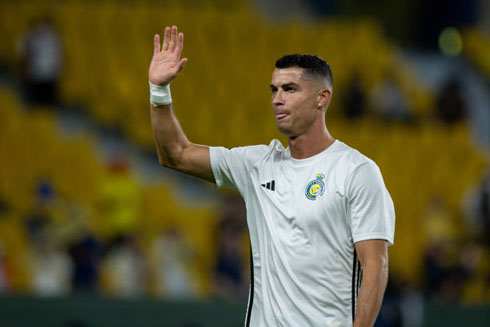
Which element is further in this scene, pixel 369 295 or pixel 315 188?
pixel 315 188

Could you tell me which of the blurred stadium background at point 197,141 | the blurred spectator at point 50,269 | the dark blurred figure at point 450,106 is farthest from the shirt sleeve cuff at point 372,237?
the dark blurred figure at point 450,106

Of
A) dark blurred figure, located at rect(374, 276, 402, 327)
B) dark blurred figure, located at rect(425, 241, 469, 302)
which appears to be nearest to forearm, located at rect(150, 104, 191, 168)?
dark blurred figure, located at rect(374, 276, 402, 327)

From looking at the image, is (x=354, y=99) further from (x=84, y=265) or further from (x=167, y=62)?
(x=167, y=62)

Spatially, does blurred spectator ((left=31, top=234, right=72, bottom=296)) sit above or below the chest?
below

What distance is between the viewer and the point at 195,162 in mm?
4781

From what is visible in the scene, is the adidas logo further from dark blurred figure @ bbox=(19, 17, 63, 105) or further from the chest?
dark blurred figure @ bbox=(19, 17, 63, 105)

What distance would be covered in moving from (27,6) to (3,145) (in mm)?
2786

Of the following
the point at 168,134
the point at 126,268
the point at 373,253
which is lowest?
the point at 126,268

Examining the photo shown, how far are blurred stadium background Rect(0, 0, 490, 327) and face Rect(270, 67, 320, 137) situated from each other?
4.05 metres

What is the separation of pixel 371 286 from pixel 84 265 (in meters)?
6.07

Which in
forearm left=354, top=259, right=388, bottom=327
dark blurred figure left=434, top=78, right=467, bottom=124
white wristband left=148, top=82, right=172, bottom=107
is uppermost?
white wristband left=148, top=82, right=172, bottom=107

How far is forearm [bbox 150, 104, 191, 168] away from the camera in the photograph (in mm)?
4746

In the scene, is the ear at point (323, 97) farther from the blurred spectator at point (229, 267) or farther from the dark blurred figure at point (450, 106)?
the dark blurred figure at point (450, 106)

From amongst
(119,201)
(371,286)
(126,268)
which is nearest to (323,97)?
(371,286)
